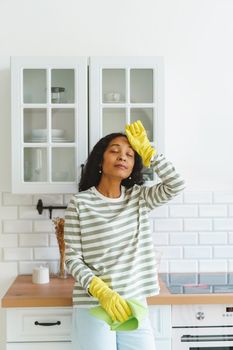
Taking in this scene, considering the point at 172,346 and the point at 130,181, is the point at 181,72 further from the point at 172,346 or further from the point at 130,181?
the point at 172,346

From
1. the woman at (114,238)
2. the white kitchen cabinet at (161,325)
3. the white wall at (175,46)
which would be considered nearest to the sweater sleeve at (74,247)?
the woman at (114,238)

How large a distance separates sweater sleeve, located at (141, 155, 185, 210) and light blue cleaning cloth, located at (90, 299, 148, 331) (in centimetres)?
49

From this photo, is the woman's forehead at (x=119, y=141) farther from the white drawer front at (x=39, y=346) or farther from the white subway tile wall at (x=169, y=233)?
the white drawer front at (x=39, y=346)

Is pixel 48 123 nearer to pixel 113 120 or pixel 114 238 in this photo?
pixel 113 120

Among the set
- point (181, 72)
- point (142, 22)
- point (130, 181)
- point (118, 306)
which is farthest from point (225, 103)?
point (118, 306)

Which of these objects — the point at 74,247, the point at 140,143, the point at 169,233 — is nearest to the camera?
the point at 74,247

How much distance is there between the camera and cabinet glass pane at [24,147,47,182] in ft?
8.86

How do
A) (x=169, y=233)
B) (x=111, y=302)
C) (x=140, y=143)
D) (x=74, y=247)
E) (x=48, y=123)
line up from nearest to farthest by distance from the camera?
(x=111, y=302) → (x=74, y=247) → (x=140, y=143) → (x=48, y=123) → (x=169, y=233)

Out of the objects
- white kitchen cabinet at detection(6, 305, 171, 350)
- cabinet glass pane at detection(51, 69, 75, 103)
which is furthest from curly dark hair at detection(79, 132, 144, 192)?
white kitchen cabinet at detection(6, 305, 171, 350)

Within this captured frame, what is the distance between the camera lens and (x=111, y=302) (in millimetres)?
2137

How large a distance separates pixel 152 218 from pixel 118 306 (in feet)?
3.11

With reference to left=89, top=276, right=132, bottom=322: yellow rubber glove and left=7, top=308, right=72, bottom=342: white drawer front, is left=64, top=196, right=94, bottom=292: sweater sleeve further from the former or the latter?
left=7, top=308, right=72, bottom=342: white drawer front

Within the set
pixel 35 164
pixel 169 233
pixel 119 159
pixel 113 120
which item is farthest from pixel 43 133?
pixel 169 233

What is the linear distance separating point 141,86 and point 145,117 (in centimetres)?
15
